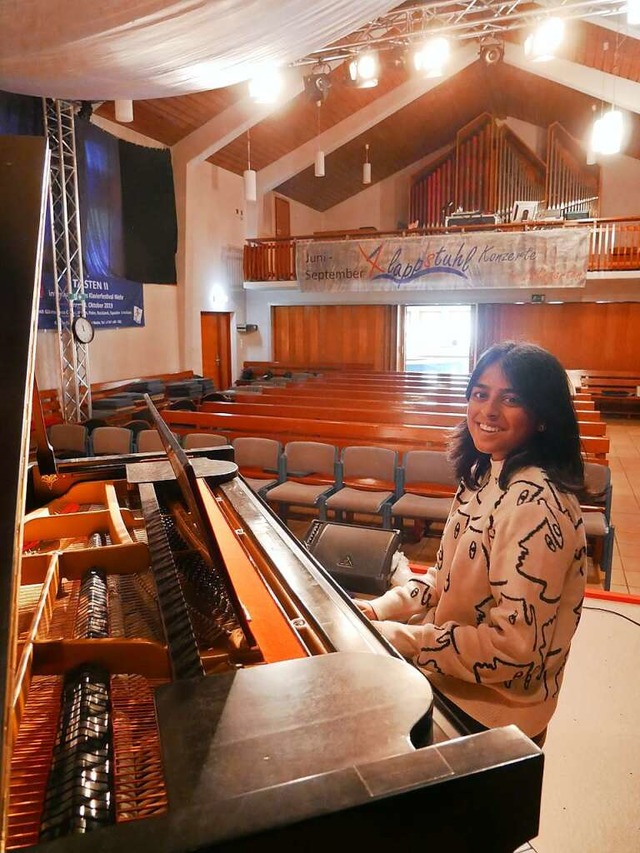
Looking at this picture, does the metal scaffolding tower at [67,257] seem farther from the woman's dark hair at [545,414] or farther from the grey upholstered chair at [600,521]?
the woman's dark hair at [545,414]

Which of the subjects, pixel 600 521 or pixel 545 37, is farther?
pixel 545 37

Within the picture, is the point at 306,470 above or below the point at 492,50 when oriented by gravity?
below

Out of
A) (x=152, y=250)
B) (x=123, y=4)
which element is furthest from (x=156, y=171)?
(x=123, y=4)

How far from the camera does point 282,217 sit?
535 inches

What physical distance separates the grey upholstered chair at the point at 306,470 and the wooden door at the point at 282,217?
947cm

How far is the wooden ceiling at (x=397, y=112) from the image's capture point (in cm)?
888

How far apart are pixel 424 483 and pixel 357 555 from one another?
2082 mm

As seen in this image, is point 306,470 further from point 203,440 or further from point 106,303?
point 106,303

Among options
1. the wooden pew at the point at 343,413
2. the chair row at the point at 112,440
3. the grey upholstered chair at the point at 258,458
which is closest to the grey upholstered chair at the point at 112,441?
the chair row at the point at 112,440

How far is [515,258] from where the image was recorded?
32.8 ft

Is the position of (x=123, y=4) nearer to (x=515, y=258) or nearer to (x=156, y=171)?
(x=156, y=171)

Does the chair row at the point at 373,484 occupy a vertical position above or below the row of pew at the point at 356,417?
below

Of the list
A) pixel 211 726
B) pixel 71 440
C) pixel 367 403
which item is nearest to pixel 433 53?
pixel 367 403

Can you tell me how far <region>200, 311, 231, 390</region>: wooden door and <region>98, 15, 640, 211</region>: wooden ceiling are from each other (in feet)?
9.34
